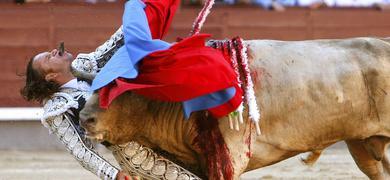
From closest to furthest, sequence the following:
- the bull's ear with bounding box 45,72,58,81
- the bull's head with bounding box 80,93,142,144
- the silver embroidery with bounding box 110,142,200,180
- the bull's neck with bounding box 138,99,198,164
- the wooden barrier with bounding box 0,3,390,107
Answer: the bull's head with bounding box 80,93,142,144, the bull's neck with bounding box 138,99,198,164, the silver embroidery with bounding box 110,142,200,180, the bull's ear with bounding box 45,72,58,81, the wooden barrier with bounding box 0,3,390,107

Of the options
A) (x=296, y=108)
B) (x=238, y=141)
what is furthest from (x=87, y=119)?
(x=296, y=108)

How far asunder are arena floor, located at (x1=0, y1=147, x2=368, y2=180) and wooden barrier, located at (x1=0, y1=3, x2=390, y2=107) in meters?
0.99

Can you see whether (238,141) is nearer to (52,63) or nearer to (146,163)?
(146,163)

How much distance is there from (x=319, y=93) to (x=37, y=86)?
1.11 m

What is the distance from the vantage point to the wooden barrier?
7.79m

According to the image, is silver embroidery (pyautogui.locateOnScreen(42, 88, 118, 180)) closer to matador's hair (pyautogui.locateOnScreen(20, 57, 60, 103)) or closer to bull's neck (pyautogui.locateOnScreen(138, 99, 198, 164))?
matador's hair (pyautogui.locateOnScreen(20, 57, 60, 103))

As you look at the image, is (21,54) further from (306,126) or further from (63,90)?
(306,126)

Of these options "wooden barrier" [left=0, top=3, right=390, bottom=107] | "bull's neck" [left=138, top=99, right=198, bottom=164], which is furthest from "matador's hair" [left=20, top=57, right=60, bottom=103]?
"wooden barrier" [left=0, top=3, right=390, bottom=107]

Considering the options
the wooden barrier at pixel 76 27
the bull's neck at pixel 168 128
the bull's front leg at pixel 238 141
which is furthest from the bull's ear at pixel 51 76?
the wooden barrier at pixel 76 27

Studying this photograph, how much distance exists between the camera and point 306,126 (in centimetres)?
315

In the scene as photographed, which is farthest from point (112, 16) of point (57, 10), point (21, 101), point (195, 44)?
point (195, 44)

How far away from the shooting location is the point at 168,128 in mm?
3154

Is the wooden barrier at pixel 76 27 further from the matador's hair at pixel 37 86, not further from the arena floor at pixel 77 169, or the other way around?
the matador's hair at pixel 37 86

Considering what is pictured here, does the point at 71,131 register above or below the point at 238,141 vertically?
below
